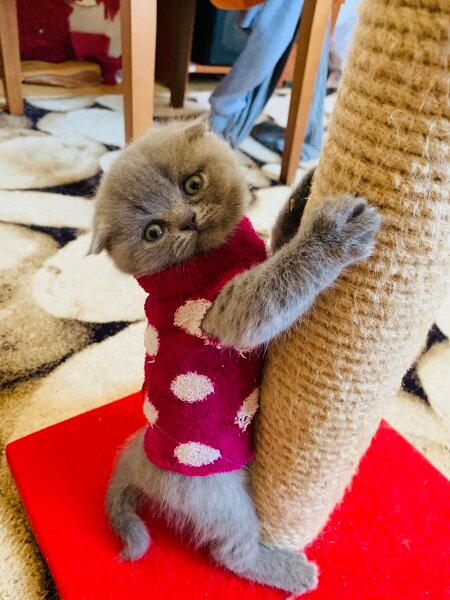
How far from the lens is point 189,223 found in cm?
41

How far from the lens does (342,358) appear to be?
0.42 meters

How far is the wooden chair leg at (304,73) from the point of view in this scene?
1164mm

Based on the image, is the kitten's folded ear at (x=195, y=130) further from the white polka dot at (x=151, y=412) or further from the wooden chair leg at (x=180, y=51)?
the wooden chair leg at (x=180, y=51)

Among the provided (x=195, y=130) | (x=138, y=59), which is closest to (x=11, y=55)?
(x=138, y=59)

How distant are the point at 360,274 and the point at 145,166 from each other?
0.61ft

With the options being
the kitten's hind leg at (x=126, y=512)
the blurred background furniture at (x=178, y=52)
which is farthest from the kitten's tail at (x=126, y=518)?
the blurred background furniture at (x=178, y=52)

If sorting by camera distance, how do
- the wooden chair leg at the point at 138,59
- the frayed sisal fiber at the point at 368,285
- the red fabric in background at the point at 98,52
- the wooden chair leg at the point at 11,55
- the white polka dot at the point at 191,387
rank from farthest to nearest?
the red fabric in background at the point at 98,52 → the wooden chair leg at the point at 11,55 → the wooden chair leg at the point at 138,59 → the white polka dot at the point at 191,387 → the frayed sisal fiber at the point at 368,285

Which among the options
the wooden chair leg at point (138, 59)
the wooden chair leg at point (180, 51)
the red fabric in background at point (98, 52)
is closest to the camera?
the wooden chair leg at point (138, 59)

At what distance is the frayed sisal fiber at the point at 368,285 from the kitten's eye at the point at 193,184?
0.09 meters

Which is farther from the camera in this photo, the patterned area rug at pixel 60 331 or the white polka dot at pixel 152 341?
the patterned area rug at pixel 60 331

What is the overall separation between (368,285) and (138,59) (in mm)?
846

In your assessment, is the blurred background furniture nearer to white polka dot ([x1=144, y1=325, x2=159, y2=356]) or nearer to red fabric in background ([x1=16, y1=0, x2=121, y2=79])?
red fabric in background ([x1=16, y1=0, x2=121, y2=79])

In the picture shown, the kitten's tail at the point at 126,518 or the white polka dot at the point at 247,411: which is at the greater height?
the white polka dot at the point at 247,411

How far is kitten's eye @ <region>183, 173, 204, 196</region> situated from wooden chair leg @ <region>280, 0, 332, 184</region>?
35.9 inches
